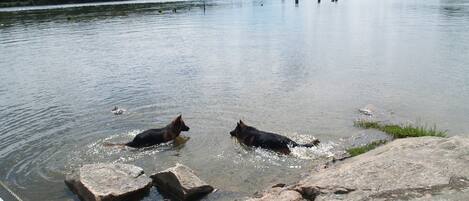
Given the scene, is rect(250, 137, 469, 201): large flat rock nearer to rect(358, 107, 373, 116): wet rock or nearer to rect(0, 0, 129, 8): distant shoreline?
rect(358, 107, 373, 116): wet rock

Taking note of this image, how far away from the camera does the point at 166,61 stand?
3114 centimetres

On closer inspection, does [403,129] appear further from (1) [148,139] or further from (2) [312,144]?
(1) [148,139]

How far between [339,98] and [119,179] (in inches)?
449

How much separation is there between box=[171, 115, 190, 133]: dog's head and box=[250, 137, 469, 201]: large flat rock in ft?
21.6

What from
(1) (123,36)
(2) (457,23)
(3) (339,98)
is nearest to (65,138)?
(3) (339,98)

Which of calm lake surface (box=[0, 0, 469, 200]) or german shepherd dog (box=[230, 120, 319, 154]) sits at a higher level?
german shepherd dog (box=[230, 120, 319, 154])

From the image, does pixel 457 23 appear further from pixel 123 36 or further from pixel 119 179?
pixel 119 179

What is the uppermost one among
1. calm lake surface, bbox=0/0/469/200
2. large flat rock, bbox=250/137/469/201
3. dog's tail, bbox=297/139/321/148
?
large flat rock, bbox=250/137/469/201

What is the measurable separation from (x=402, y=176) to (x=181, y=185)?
477cm

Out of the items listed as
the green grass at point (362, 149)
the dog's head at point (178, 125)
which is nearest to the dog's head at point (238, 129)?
the dog's head at point (178, 125)

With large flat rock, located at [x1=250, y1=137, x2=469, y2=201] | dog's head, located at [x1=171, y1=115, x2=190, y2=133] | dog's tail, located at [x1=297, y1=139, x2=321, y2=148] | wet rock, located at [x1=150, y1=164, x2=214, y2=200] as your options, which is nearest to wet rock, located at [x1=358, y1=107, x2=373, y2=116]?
dog's tail, located at [x1=297, y1=139, x2=321, y2=148]

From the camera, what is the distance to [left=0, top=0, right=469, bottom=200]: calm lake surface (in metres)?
13.2

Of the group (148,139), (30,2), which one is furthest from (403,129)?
(30,2)

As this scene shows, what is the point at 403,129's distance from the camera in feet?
47.8
